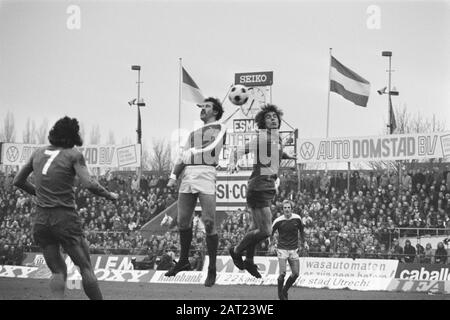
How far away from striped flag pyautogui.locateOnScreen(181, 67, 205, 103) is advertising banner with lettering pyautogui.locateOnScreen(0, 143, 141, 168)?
3460 mm

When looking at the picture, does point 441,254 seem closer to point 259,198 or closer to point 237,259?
point 259,198

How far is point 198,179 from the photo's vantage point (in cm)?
1335

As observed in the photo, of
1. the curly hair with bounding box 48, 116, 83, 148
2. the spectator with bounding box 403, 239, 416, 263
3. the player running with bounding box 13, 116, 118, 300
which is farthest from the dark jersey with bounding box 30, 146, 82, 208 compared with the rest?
the spectator with bounding box 403, 239, 416, 263

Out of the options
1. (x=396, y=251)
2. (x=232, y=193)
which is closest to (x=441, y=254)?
(x=396, y=251)

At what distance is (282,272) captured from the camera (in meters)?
19.7

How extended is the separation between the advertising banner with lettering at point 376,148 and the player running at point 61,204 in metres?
23.2

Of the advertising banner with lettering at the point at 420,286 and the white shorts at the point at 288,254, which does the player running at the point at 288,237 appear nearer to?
the white shorts at the point at 288,254

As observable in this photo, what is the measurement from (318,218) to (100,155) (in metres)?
11.2

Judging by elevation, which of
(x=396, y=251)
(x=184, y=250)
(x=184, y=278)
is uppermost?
(x=184, y=250)

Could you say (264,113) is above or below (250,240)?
above

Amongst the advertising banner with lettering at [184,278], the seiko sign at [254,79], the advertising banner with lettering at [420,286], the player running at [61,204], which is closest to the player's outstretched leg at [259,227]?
the player running at [61,204]

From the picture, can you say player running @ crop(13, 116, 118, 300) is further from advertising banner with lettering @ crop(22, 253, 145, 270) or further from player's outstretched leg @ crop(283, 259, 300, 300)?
advertising banner with lettering @ crop(22, 253, 145, 270)
